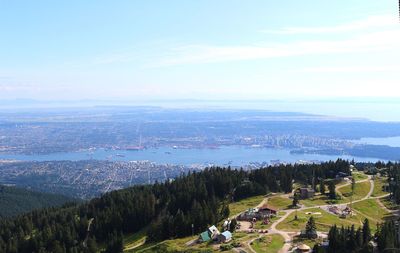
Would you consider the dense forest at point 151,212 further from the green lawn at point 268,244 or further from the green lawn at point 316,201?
the green lawn at point 268,244

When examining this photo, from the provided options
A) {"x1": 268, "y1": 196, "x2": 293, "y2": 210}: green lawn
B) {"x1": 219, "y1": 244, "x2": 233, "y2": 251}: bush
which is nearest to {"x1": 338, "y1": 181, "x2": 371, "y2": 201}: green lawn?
{"x1": 268, "y1": 196, "x2": 293, "y2": 210}: green lawn

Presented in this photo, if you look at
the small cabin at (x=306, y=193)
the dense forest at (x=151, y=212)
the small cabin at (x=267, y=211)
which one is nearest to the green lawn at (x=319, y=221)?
the small cabin at (x=267, y=211)

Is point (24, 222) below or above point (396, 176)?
below

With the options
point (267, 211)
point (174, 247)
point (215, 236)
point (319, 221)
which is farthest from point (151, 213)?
point (319, 221)

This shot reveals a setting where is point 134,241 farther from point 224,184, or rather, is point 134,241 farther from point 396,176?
point 396,176

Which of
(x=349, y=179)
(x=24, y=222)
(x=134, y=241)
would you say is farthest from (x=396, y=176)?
(x=24, y=222)

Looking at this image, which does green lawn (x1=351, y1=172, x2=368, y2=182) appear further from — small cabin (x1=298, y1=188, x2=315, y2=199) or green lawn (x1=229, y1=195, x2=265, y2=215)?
green lawn (x1=229, y1=195, x2=265, y2=215)
